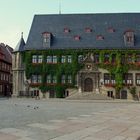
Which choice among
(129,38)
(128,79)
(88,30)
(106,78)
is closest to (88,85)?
(106,78)

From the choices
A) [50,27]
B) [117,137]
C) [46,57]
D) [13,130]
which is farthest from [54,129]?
[50,27]

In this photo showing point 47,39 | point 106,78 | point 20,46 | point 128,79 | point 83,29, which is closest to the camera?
point 128,79

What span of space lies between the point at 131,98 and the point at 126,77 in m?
4.01

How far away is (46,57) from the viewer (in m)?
64.9

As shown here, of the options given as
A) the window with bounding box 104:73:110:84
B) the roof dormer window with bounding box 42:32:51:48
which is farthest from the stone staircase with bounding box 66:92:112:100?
the roof dormer window with bounding box 42:32:51:48

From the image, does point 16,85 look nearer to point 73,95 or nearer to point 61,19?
point 73,95

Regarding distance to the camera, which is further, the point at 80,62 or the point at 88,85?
the point at 88,85

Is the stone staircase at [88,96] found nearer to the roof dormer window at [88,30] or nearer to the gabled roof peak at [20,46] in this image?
the roof dormer window at [88,30]

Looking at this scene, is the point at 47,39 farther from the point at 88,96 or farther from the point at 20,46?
the point at 88,96

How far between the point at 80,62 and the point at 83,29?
7853 millimetres

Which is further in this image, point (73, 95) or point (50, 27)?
point (50, 27)

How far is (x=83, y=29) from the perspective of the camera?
67.9m

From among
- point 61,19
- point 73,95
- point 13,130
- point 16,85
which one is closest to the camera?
point 13,130

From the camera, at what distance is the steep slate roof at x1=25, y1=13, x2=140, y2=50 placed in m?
65.0
